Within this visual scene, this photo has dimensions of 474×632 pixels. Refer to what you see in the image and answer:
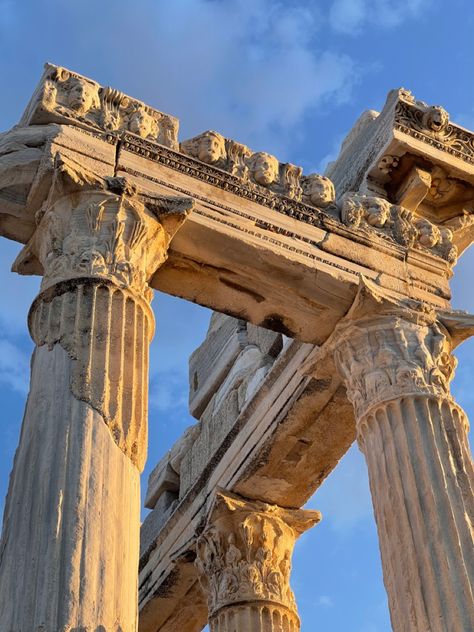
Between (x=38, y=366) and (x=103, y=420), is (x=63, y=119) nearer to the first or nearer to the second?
(x=38, y=366)

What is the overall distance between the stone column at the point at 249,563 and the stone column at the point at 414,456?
135 inches

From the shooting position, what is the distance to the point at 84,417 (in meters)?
9.28

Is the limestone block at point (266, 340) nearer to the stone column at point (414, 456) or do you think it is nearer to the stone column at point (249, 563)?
the stone column at point (249, 563)

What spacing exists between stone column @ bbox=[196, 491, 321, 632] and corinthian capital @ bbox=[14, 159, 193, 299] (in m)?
5.07

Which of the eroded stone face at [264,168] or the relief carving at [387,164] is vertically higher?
the relief carving at [387,164]

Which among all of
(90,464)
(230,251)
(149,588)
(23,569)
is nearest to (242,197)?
(230,251)

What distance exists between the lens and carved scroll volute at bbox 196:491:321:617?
1488 cm

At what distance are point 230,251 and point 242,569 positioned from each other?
5.07 metres

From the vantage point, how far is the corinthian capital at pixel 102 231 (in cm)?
1066

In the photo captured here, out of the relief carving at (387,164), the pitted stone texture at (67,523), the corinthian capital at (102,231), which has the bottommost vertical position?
the pitted stone texture at (67,523)

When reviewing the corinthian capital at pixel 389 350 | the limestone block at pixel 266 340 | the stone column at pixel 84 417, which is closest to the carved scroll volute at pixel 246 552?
the limestone block at pixel 266 340

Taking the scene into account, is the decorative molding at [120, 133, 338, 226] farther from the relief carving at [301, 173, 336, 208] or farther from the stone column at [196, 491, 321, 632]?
the stone column at [196, 491, 321, 632]

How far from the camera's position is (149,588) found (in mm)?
16875

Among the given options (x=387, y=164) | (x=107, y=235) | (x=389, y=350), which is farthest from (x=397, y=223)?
(x=107, y=235)
